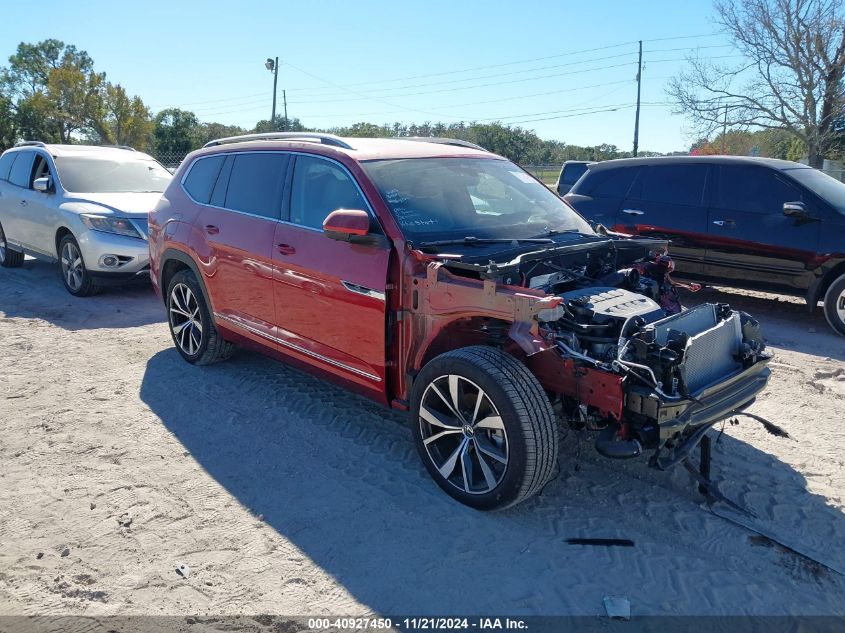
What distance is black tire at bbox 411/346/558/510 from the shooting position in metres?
3.39

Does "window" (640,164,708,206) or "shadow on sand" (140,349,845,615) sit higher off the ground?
"window" (640,164,708,206)

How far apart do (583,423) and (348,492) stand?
1355mm

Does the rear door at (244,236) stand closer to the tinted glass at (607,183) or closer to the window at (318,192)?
the window at (318,192)

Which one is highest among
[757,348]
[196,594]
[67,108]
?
[67,108]

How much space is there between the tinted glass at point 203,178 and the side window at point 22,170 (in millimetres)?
5528

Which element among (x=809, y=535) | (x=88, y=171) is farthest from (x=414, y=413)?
(x=88, y=171)

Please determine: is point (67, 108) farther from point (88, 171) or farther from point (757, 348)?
point (757, 348)

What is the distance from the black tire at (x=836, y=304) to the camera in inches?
276

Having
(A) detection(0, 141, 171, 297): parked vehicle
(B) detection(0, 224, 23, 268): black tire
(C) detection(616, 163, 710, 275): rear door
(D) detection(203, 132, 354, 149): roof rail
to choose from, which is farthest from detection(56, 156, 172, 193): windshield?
(C) detection(616, 163, 710, 275): rear door

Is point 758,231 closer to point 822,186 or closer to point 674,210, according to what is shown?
point 822,186

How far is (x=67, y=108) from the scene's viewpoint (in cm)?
4128

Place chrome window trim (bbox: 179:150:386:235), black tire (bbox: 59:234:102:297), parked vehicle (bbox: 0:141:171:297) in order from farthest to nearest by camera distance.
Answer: black tire (bbox: 59:234:102:297), parked vehicle (bbox: 0:141:171:297), chrome window trim (bbox: 179:150:386:235)

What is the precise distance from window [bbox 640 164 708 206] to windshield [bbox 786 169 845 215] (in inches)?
38.0

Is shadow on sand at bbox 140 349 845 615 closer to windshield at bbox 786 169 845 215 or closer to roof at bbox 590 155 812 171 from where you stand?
windshield at bbox 786 169 845 215
